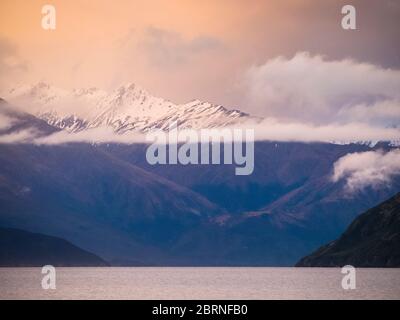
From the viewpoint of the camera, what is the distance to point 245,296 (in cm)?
19800

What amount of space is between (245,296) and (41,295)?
40467 mm

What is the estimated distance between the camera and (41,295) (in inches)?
7766

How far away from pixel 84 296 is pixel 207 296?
2442 centimetres
